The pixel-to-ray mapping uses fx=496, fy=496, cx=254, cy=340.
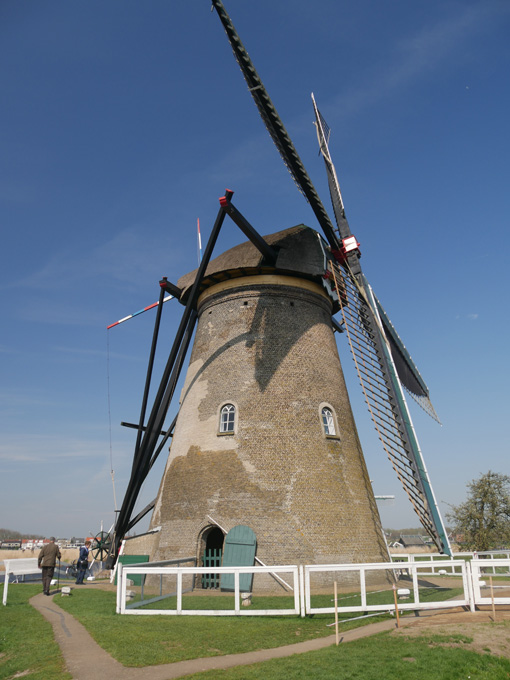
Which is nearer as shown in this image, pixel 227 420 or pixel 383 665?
pixel 383 665

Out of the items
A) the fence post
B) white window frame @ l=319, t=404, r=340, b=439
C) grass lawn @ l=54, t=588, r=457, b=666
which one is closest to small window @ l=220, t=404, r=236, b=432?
white window frame @ l=319, t=404, r=340, b=439

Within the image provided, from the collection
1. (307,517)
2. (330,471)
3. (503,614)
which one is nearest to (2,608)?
(307,517)

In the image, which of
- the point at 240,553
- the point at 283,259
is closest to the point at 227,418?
the point at 240,553

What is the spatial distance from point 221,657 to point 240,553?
634 centimetres

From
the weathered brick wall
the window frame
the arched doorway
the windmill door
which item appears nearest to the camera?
the windmill door

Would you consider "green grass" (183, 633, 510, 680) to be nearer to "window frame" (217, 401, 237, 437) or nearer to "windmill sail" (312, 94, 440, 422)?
"window frame" (217, 401, 237, 437)

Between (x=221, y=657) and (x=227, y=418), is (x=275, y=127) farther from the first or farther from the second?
(x=221, y=657)

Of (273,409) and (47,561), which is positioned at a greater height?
(273,409)

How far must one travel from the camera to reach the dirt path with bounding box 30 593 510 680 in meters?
5.65

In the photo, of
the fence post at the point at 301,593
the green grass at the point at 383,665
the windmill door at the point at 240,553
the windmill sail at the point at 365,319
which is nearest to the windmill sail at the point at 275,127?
the windmill sail at the point at 365,319

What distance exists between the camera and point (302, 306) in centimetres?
1602

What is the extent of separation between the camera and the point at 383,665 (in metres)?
5.65

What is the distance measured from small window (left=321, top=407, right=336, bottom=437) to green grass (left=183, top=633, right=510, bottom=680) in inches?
321

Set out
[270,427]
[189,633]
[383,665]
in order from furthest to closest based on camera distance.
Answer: [270,427] → [189,633] → [383,665]
